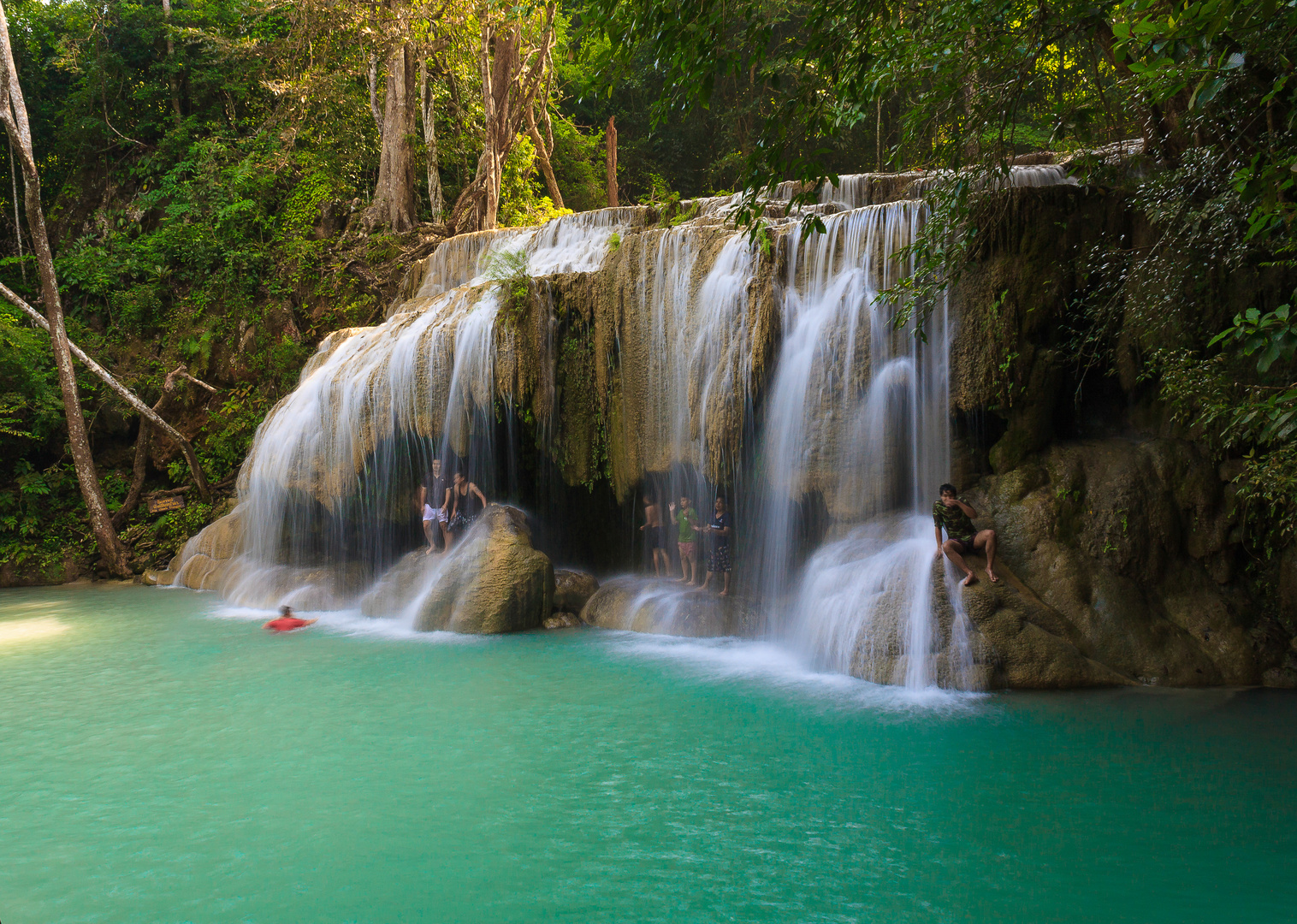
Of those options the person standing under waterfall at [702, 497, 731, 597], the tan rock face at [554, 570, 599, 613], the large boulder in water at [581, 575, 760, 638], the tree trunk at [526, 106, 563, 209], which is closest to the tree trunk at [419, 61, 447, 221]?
the tree trunk at [526, 106, 563, 209]

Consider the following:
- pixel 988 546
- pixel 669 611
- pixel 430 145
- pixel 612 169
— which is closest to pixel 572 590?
pixel 669 611

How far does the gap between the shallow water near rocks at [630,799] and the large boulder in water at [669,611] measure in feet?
4.84

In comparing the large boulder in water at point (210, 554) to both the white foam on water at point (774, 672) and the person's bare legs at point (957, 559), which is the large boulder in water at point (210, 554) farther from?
the person's bare legs at point (957, 559)

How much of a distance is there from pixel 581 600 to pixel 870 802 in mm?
6574

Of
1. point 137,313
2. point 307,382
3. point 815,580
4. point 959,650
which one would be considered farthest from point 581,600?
point 137,313

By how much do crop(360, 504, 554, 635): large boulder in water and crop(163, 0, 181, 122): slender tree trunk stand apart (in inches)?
695

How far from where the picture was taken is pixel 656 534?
39.3 ft

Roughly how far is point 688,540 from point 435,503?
4056mm

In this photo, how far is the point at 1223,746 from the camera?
221 inches

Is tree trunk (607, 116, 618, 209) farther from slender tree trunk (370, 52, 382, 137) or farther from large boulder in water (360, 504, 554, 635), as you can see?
large boulder in water (360, 504, 554, 635)

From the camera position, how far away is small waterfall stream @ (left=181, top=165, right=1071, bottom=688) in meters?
8.33

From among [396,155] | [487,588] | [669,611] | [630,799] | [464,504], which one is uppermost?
[396,155]

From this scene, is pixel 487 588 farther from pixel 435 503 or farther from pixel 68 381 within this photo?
pixel 68 381

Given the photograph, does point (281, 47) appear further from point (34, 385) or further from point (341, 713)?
point (341, 713)
